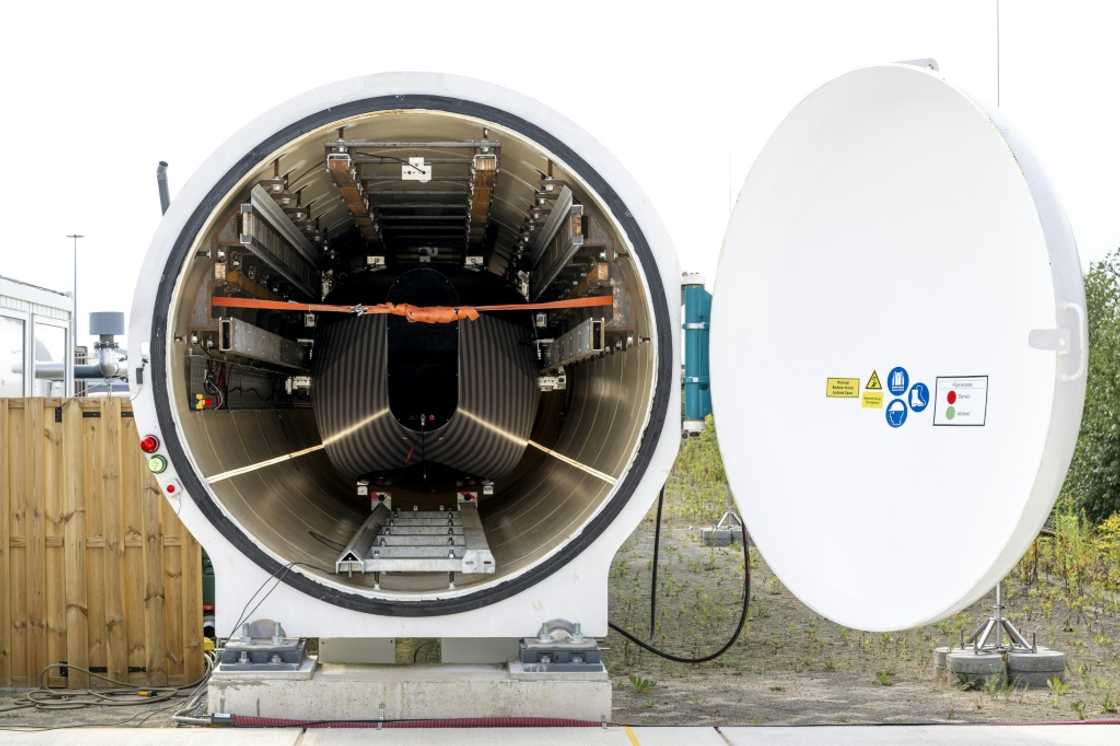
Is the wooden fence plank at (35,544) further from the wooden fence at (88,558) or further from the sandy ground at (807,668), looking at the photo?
the sandy ground at (807,668)

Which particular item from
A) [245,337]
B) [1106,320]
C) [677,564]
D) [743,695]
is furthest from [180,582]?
[1106,320]

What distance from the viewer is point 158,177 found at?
5.98 m

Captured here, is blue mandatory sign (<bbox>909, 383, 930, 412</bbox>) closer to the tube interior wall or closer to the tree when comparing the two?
the tube interior wall

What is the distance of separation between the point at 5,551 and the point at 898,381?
190 inches

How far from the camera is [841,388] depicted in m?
4.25

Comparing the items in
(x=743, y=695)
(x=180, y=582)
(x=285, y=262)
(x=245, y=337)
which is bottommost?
(x=743, y=695)

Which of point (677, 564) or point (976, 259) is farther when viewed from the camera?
point (677, 564)

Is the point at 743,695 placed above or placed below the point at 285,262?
below

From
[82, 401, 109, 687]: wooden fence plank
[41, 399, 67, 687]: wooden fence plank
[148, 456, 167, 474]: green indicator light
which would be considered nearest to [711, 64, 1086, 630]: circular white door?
[148, 456, 167, 474]: green indicator light

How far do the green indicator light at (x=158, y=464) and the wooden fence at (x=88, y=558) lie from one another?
188 cm

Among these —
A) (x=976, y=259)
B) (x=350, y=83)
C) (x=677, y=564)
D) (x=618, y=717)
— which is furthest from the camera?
(x=677, y=564)

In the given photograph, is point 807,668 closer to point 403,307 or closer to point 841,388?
point 403,307

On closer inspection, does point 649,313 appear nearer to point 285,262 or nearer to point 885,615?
point 885,615

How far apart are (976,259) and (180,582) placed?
4557 mm
